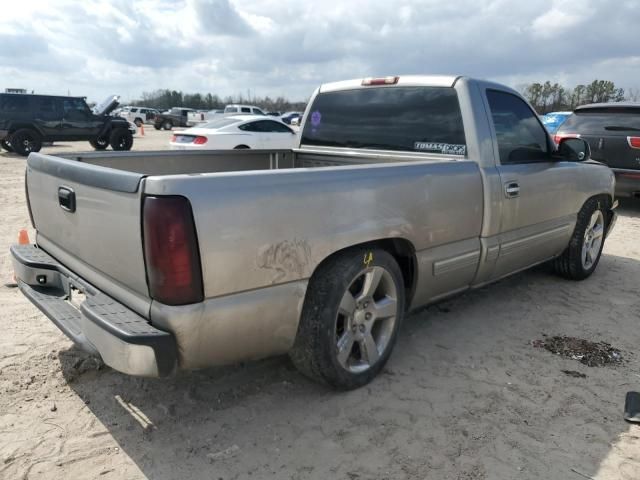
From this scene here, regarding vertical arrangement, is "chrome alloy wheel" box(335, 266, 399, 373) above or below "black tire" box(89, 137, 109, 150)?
below

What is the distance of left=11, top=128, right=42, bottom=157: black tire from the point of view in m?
16.2

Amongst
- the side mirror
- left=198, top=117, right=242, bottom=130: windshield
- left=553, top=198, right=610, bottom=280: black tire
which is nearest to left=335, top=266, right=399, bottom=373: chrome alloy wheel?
the side mirror

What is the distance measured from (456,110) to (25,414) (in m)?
3.23

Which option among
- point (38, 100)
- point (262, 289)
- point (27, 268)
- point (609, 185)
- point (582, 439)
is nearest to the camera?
point (262, 289)

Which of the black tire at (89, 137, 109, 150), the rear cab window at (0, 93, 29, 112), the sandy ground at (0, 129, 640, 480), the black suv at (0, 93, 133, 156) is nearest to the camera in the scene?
the sandy ground at (0, 129, 640, 480)

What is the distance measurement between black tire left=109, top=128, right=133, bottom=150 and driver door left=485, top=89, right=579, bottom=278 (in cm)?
1665

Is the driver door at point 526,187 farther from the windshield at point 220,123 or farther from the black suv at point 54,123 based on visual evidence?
the black suv at point 54,123

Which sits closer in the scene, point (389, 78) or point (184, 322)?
point (184, 322)

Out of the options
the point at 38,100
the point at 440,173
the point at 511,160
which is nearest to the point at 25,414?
the point at 440,173

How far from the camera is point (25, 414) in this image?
2.75 metres

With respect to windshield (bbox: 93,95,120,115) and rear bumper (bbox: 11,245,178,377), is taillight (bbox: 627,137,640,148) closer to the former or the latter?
rear bumper (bbox: 11,245,178,377)

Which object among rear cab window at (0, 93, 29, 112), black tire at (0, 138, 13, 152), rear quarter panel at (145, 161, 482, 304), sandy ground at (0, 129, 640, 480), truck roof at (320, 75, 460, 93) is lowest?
sandy ground at (0, 129, 640, 480)

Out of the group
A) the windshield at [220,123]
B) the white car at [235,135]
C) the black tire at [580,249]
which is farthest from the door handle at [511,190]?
the windshield at [220,123]

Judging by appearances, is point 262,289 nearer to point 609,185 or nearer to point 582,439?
point 582,439
